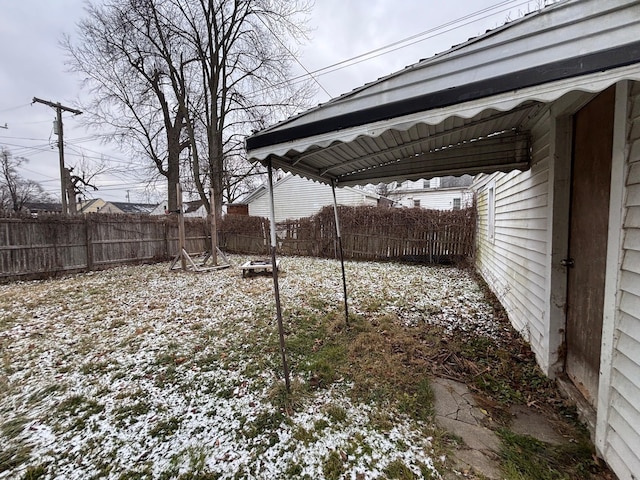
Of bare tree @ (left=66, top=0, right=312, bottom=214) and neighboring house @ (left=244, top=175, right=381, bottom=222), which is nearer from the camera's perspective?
bare tree @ (left=66, top=0, right=312, bottom=214)

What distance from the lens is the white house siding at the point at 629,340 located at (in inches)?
54.6

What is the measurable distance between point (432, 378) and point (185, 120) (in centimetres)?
1455

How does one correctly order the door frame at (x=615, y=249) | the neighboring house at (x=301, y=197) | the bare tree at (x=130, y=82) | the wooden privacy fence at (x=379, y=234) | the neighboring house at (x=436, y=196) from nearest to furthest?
the door frame at (x=615, y=249), the wooden privacy fence at (x=379, y=234), the bare tree at (x=130, y=82), the neighboring house at (x=301, y=197), the neighboring house at (x=436, y=196)

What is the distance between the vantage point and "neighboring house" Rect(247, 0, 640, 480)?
1.19 metres

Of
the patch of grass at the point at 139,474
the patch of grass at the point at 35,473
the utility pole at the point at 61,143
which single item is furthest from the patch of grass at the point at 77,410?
the utility pole at the point at 61,143

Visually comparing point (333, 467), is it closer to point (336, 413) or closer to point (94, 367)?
point (336, 413)

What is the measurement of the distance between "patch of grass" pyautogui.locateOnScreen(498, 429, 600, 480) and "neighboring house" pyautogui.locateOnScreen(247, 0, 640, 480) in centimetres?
13

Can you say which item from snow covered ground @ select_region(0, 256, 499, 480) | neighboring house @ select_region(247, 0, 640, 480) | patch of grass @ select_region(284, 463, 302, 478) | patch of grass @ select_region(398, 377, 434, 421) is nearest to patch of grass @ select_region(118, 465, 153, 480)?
snow covered ground @ select_region(0, 256, 499, 480)

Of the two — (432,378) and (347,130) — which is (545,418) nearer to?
(432,378)

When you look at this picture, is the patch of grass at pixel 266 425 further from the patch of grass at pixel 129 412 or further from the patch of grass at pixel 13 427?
the patch of grass at pixel 13 427

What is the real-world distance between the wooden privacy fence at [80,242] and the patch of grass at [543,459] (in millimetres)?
10292

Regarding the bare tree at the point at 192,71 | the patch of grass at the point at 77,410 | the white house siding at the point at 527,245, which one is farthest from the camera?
the bare tree at the point at 192,71

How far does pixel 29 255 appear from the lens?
710 centimetres

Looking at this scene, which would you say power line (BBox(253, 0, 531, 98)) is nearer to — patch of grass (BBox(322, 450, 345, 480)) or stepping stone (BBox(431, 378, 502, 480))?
stepping stone (BBox(431, 378, 502, 480))
